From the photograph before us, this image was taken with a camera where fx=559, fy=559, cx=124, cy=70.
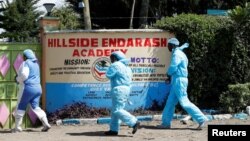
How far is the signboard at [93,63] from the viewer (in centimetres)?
1309

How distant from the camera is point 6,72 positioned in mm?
13016

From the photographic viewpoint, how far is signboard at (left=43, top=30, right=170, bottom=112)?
13.1m

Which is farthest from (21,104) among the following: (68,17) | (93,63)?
(68,17)

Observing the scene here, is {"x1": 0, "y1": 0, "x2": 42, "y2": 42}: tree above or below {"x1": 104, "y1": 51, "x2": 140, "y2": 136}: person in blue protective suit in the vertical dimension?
above

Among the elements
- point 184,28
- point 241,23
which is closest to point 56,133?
point 184,28

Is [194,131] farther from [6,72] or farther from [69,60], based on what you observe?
[6,72]

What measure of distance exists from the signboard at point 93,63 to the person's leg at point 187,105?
2154mm

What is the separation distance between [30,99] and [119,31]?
9.66 ft

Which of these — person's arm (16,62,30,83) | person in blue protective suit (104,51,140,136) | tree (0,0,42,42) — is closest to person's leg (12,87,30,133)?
person's arm (16,62,30,83)

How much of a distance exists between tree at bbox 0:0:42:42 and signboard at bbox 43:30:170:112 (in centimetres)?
4013

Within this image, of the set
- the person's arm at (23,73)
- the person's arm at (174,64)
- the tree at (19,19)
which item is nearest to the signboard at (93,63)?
the person's arm at (23,73)

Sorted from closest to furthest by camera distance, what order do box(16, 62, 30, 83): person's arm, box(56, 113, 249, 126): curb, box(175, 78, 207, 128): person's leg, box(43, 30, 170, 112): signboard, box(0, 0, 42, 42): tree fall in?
1. box(175, 78, 207, 128): person's leg
2. box(16, 62, 30, 83): person's arm
3. box(56, 113, 249, 126): curb
4. box(43, 30, 170, 112): signboard
5. box(0, 0, 42, 42): tree

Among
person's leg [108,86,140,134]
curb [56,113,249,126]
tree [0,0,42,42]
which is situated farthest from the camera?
tree [0,0,42,42]

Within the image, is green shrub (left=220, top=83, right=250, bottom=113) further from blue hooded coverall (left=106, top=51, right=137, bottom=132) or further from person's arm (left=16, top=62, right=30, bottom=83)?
person's arm (left=16, top=62, right=30, bottom=83)
